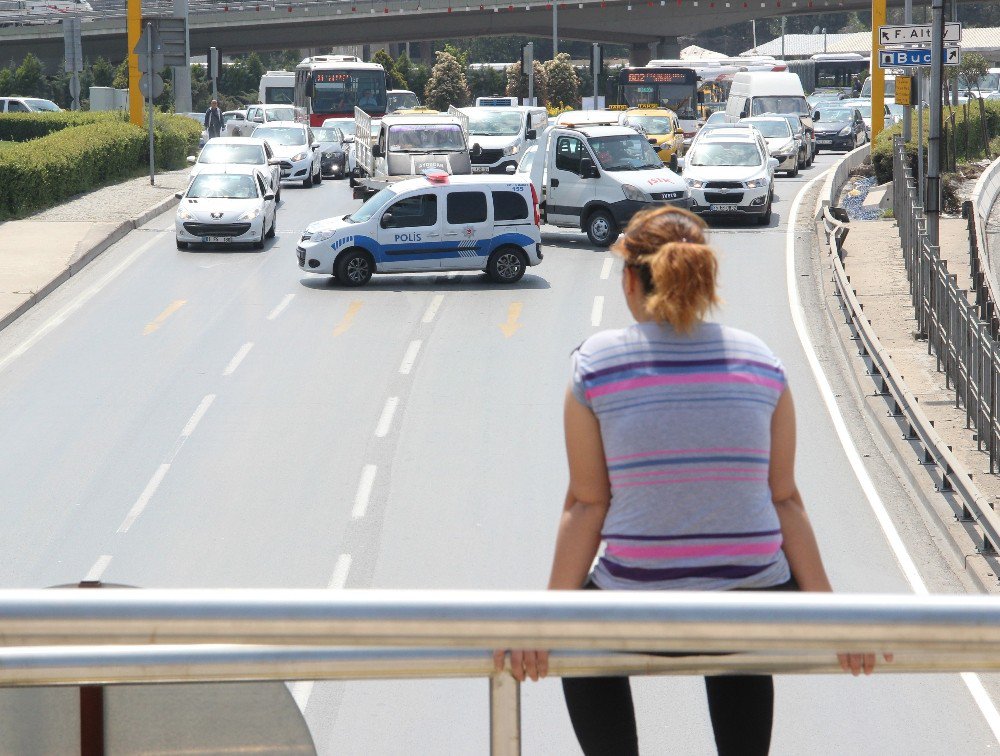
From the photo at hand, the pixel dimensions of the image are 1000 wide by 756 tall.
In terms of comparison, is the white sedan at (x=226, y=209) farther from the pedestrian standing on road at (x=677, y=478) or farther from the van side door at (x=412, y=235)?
the pedestrian standing on road at (x=677, y=478)

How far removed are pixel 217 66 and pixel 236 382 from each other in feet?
142

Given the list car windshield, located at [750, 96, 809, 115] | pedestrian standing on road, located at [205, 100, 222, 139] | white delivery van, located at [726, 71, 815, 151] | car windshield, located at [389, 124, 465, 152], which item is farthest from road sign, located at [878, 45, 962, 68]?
pedestrian standing on road, located at [205, 100, 222, 139]

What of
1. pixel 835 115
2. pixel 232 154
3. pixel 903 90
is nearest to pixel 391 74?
pixel 835 115

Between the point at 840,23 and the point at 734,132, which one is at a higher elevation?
the point at 840,23

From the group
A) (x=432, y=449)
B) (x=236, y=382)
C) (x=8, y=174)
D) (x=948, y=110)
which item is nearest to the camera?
(x=432, y=449)

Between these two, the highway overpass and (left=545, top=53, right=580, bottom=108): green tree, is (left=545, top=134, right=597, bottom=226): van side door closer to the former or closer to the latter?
(left=545, top=53, right=580, bottom=108): green tree

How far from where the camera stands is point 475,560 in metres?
10.7

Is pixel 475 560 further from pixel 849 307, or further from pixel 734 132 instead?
pixel 734 132

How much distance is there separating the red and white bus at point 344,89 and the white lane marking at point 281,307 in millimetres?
28385

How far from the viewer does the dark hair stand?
3344 millimetres

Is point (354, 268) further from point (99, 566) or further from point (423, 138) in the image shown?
point (99, 566)

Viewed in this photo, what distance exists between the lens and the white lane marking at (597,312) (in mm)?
19609

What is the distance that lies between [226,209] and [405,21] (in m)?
58.9

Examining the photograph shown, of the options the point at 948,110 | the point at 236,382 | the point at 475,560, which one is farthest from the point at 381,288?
the point at 948,110
